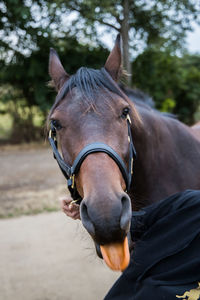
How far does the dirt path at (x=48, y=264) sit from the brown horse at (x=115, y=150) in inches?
31.4

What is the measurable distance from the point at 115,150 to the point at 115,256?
51 cm

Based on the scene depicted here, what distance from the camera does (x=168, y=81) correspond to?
1314cm

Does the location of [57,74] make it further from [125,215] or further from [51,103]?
[51,103]

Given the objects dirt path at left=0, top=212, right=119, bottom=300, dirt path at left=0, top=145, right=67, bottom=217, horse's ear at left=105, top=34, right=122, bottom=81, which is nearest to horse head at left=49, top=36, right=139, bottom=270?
horse's ear at left=105, top=34, right=122, bottom=81

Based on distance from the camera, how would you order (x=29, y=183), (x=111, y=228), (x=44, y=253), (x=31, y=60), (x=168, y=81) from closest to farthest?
(x=111, y=228) < (x=44, y=253) < (x=29, y=183) < (x=31, y=60) < (x=168, y=81)

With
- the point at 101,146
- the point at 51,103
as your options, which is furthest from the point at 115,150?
the point at 51,103

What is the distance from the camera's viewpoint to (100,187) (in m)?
1.23

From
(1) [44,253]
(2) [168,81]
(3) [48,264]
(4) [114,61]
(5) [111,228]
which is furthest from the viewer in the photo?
(2) [168,81]

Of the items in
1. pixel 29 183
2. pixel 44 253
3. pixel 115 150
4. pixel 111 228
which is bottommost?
pixel 29 183

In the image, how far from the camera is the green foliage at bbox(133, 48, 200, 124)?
11727 mm

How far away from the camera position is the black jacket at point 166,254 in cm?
128

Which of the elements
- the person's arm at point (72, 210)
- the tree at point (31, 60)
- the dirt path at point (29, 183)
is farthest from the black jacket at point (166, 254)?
the tree at point (31, 60)

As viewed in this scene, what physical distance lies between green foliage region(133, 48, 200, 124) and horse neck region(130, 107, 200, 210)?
9916 millimetres

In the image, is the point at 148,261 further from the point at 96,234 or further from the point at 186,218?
the point at 96,234
